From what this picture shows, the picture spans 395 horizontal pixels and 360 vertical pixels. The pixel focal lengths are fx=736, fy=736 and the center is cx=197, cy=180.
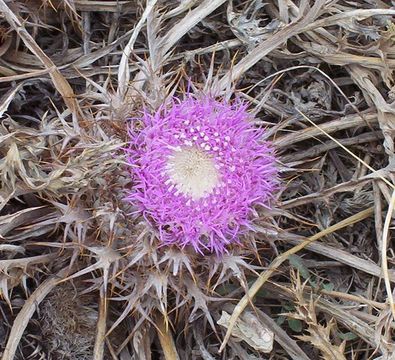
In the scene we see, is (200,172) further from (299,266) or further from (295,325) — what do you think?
(295,325)

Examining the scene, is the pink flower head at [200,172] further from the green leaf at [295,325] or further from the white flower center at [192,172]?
the green leaf at [295,325]

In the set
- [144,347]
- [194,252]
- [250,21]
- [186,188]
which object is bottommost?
[144,347]

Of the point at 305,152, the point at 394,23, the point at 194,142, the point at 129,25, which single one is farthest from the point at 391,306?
the point at 129,25

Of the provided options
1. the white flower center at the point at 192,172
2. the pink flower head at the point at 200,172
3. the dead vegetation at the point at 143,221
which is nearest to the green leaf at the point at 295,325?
the dead vegetation at the point at 143,221

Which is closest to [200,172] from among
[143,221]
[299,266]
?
[143,221]

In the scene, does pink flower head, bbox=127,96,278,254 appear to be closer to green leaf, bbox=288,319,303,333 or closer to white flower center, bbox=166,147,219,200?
white flower center, bbox=166,147,219,200

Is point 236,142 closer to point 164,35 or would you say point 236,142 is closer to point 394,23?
point 164,35
